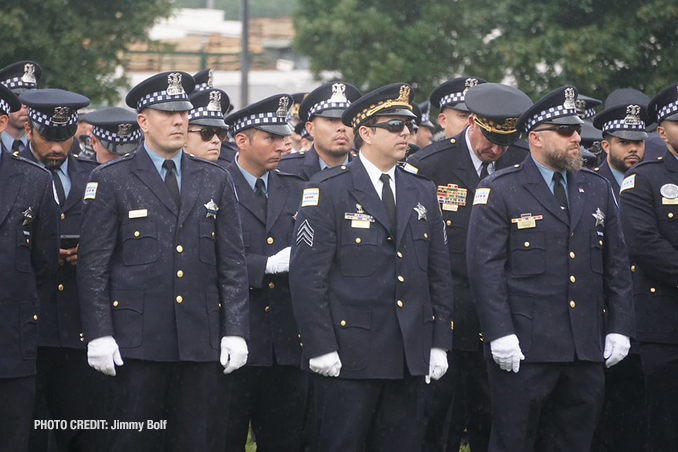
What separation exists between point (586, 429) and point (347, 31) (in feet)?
56.9

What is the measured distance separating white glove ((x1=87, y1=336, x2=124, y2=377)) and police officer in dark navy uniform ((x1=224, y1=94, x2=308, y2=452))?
46.4 inches

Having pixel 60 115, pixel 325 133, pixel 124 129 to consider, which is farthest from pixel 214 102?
pixel 60 115

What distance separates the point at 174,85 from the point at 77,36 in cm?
1097

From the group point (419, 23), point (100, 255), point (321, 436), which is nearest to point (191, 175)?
point (100, 255)

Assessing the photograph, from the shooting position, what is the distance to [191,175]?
287 inches

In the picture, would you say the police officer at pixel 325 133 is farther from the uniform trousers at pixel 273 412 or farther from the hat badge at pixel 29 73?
the hat badge at pixel 29 73

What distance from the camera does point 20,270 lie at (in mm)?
7070

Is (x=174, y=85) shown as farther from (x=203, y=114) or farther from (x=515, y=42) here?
(x=515, y=42)

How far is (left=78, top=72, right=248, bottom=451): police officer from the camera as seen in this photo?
6.95 m

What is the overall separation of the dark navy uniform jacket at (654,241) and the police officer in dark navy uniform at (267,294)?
91.3 inches

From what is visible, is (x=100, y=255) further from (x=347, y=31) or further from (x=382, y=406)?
(x=347, y=31)

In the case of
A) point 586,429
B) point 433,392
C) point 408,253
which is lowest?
point 433,392

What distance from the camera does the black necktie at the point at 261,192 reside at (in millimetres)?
8477

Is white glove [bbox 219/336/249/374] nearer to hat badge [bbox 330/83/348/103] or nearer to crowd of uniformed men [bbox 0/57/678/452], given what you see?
crowd of uniformed men [bbox 0/57/678/452]
